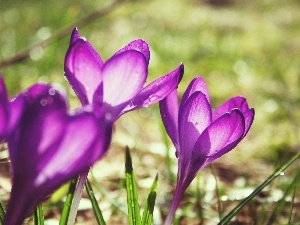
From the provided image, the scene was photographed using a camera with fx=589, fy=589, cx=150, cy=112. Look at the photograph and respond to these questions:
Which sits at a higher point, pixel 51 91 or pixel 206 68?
pixel 206 68

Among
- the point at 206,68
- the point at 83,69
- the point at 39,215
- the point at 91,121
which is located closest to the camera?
the point at 91,121

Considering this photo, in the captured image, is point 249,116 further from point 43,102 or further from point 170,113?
point 43,102

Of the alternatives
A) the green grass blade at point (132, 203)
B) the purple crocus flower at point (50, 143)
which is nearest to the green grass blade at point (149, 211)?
the green grass blade at point (132, 203)

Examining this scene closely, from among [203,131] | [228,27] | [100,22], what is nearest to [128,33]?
[100,22]

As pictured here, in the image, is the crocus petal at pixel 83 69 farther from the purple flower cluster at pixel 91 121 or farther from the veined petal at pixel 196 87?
the veined petal at pixel 196 87

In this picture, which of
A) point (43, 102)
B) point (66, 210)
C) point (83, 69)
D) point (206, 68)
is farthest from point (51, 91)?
point (206, 68)

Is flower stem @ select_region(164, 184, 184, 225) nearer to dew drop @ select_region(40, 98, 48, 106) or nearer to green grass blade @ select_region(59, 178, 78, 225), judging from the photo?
green grass blade @ select_region(59, 178, 78, 225)
